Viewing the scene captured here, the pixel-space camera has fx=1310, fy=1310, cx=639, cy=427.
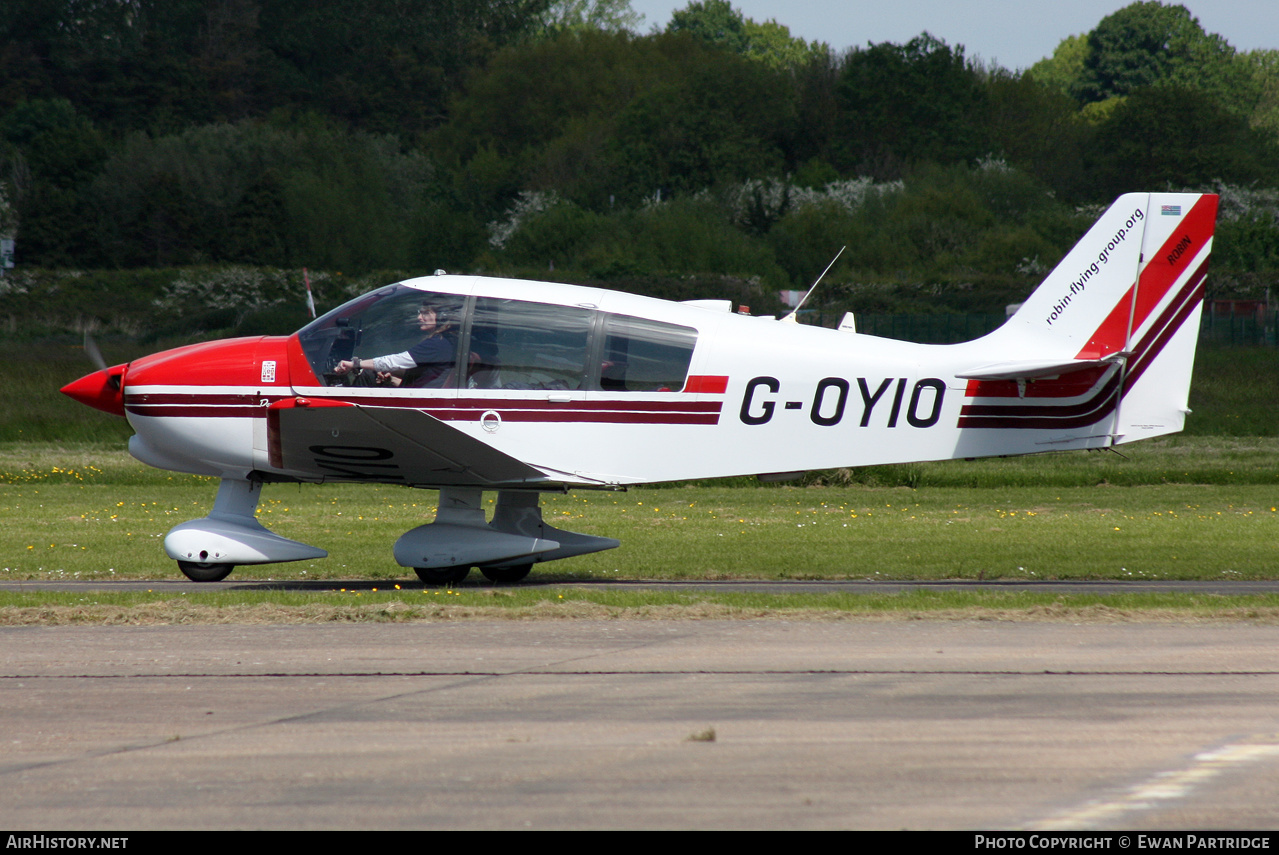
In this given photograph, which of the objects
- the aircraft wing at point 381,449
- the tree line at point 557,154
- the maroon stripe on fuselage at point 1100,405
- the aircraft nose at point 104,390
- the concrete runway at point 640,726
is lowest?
the concrete runway at point 640,726

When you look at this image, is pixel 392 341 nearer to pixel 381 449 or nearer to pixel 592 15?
pixel 381 449

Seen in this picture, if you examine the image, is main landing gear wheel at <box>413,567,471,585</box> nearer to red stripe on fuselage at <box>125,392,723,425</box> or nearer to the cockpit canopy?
red stripe on fuselage at <box>125,392,723,425</box>

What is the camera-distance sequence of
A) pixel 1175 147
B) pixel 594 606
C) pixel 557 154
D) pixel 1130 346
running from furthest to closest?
pixel 557 154, pixel 1175 147, pixel 1130 346, pixel 594 606

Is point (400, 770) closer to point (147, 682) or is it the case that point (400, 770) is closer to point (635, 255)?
point (147, 682)

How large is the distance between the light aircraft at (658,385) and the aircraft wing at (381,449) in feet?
0.12

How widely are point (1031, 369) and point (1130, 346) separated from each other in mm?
985

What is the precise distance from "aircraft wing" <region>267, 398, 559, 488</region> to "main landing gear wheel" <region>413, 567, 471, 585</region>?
74 cm

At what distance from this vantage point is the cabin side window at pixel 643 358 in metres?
10.8

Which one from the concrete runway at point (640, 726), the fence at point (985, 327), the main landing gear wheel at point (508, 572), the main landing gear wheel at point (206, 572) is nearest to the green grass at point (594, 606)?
the concrete runway at point (640, 726)

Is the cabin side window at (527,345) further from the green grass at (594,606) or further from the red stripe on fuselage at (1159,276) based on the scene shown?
the red stripe on fuselage at (1159,276)

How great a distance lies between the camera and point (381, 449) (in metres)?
10.6

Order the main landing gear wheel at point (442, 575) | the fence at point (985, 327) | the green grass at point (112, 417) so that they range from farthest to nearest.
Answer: the fence at point (985, 327)
the green grass at point (112, 417)
the main landing gear wheel at point (442, 575)

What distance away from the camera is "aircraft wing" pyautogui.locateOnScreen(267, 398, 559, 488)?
1020 cm

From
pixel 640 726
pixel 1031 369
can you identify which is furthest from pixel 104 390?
pixel 1031 369
